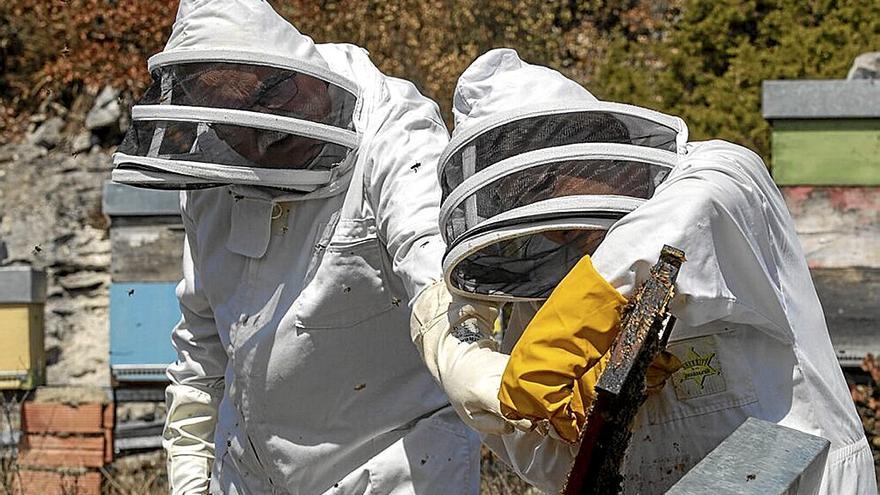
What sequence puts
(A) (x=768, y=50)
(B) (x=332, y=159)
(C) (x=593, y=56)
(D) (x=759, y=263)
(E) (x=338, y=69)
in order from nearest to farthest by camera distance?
(D) (x=759, y=263) < (B) (x=332, y=159) < (E) (x=338, y=69) < (A) (x=768, y=50) < (C) (x=593, y=56)

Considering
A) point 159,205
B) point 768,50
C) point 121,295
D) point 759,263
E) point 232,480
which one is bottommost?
point 121,295

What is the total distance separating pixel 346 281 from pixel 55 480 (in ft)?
13.2

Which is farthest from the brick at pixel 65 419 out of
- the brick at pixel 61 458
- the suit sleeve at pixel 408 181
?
the suit sleeve at pixel 408 181

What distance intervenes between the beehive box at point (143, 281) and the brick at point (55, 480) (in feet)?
1.64

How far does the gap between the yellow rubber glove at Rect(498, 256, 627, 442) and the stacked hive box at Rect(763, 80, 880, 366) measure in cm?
396

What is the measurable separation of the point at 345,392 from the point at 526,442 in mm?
740

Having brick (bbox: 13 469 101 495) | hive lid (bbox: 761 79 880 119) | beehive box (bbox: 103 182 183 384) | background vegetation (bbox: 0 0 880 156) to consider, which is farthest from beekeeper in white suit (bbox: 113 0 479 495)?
background vegetation (bbox: 0 0 880 156)

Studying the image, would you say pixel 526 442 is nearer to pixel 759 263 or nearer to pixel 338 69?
pixel 759 263

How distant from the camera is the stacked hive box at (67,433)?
254 inches

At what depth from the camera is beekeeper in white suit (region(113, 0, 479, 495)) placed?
282 centimetres

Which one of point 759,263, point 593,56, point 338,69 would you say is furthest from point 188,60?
point 593,56

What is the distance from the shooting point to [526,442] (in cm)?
229

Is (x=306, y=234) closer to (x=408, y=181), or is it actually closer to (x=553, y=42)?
(x=408, y=181)

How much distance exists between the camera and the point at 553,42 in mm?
9578
